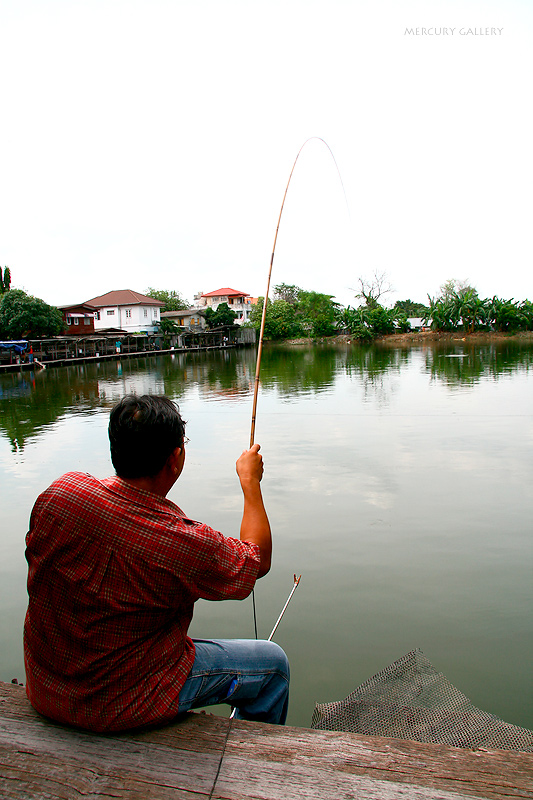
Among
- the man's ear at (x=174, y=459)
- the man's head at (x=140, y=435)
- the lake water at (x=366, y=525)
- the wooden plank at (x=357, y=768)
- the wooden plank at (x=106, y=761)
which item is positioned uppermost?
the man's head at (x=140, y=435)

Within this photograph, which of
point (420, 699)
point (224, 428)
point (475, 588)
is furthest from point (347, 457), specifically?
point (420, 699)

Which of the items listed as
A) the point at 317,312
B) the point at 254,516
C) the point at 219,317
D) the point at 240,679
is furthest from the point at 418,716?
the point at 317,312

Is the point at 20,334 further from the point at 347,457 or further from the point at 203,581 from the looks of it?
the point at 203,581

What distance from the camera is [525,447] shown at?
25.5 feet

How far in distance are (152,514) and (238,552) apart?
26 cm

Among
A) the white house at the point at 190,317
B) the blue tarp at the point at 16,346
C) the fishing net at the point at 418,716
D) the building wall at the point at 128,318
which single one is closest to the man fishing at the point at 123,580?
the fishing net at the point at 418,716

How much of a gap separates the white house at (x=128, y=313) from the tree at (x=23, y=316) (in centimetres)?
1491

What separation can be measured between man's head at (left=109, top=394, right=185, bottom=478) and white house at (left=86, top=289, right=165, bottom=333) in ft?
173

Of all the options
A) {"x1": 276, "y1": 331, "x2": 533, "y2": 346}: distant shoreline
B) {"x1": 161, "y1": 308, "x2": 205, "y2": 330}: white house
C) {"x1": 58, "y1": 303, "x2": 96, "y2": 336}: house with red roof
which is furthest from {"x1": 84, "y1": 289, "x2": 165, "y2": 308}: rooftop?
{"x1": 276, "y1": 331, "x2": 533, "y2": 346}: distant shoreline

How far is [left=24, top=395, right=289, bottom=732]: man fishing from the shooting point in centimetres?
136

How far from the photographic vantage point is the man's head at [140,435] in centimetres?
145

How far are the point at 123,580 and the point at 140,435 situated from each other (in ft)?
1.17

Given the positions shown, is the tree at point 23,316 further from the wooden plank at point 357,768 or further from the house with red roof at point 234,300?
the wooden plank at point 357,768

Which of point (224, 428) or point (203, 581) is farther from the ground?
point (203, 581)
